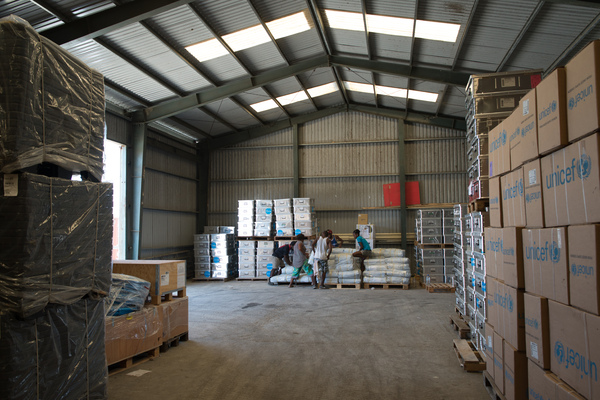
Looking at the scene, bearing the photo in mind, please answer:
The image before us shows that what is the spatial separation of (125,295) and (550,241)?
455cm

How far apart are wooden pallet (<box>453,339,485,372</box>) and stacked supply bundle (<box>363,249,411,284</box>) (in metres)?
6.70

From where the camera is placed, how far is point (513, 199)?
3393mm

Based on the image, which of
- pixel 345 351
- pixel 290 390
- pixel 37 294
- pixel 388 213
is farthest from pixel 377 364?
pixel 388 213

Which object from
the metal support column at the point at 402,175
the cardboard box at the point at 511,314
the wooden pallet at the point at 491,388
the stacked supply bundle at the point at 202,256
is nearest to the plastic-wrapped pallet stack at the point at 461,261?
the wooden pallet at the point at 491,388

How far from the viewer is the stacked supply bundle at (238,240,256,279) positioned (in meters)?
14.2

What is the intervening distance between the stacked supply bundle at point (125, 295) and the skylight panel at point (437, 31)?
7.42 meters

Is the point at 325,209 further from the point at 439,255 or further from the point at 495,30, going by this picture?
the point at 495,30

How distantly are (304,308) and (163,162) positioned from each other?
25.5 ft

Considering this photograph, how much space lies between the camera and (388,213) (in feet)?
50.1

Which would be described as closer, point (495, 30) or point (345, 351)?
point (345, 351)

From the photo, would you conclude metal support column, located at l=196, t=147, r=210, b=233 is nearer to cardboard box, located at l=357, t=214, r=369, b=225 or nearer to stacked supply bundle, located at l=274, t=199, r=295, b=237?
stacked supply bundle, located at l=274, t=199, r=295, b=237

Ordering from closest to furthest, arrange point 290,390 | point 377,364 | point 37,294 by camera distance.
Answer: point 37,294 → point 290,390 → point 377,364

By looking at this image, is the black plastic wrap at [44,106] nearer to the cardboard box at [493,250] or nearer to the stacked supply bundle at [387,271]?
the cardboard box at [493,250]

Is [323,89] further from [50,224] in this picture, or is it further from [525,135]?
[50,224]
